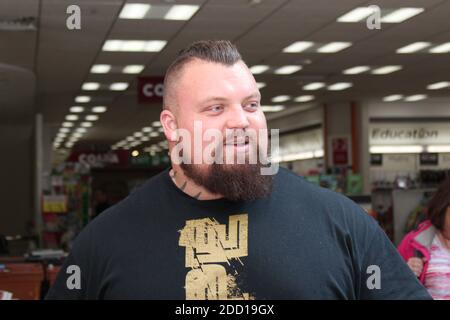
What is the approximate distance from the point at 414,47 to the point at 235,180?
9344 mm

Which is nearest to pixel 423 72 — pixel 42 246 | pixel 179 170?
pixel 42 246

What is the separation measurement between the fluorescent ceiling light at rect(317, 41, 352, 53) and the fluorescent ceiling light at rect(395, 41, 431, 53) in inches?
29.7

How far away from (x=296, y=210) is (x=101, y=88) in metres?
12.5

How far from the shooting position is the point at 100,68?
1119 cm

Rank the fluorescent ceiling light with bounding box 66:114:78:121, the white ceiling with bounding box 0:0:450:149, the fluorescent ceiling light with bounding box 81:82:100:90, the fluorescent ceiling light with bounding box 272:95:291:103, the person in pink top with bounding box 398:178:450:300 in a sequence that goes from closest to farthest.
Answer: the person in pink top with bounding box 398:178:450:300
the white ceiling with bounding box 0:0:450:149
the fluorescent ceiling light with bounding box 81:82:100:90
the fluorescent ceiling light with bounding box 272:95:291:103
the fluorescent ceiling light with bounding box 66:114:78:121

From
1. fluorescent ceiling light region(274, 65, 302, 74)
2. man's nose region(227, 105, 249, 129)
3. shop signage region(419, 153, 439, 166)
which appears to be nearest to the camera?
man's nose region(227, 105, 249, 129)

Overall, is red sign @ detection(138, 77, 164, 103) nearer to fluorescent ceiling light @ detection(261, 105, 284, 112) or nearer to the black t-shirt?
fluorescent ceiling light @ detection(261, 105, 284, 112)

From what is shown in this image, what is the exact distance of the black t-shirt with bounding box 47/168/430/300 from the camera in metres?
1.08

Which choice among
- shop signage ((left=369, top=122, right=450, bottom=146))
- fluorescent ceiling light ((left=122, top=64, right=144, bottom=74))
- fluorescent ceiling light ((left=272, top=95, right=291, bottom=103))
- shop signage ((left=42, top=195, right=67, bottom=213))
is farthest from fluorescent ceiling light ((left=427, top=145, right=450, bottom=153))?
shop signage ((left=42, top=195, right=67, bottom=213))

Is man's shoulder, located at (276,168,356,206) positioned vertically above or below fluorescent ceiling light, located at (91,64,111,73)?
below

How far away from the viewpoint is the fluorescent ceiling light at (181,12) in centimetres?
748

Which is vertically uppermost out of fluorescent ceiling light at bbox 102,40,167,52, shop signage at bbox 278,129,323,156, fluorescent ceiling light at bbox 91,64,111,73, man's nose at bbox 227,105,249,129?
fluorescent ceiling light at bbox 91,64,111,73

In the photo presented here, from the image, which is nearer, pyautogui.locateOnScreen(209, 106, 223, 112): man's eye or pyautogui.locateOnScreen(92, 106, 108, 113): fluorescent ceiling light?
pyautogui.locateOnScreen(209, 106, 223, 112): man's eye
